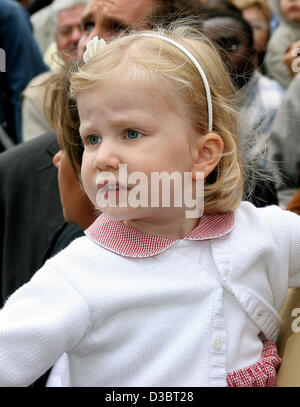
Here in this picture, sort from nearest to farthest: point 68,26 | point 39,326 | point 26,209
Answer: point 39,326 < point 26,209 < point 68,26

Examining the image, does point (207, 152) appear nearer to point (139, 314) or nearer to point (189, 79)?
point (189, 79)

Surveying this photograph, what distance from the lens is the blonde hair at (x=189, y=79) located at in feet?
5.17

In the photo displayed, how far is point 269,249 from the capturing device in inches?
65.3

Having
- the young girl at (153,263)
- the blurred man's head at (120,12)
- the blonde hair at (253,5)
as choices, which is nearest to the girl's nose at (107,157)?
the young girl at (153,263)

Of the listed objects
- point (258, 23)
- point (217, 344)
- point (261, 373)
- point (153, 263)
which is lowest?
point (258, 23)

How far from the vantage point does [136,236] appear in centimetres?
160

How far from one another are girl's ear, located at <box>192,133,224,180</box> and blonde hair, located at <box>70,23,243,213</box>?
0.02 m

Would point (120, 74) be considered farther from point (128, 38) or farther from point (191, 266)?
point (191, 266)

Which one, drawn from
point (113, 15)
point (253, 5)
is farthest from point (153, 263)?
point (253, 5)

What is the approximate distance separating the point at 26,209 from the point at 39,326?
3.70 ft

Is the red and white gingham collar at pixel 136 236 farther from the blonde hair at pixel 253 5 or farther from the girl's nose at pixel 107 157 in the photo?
the blonde hair at pixel 253 5

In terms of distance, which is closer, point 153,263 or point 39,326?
point 39,326

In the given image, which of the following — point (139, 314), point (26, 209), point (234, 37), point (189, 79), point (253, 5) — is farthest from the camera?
point (253, 5)
